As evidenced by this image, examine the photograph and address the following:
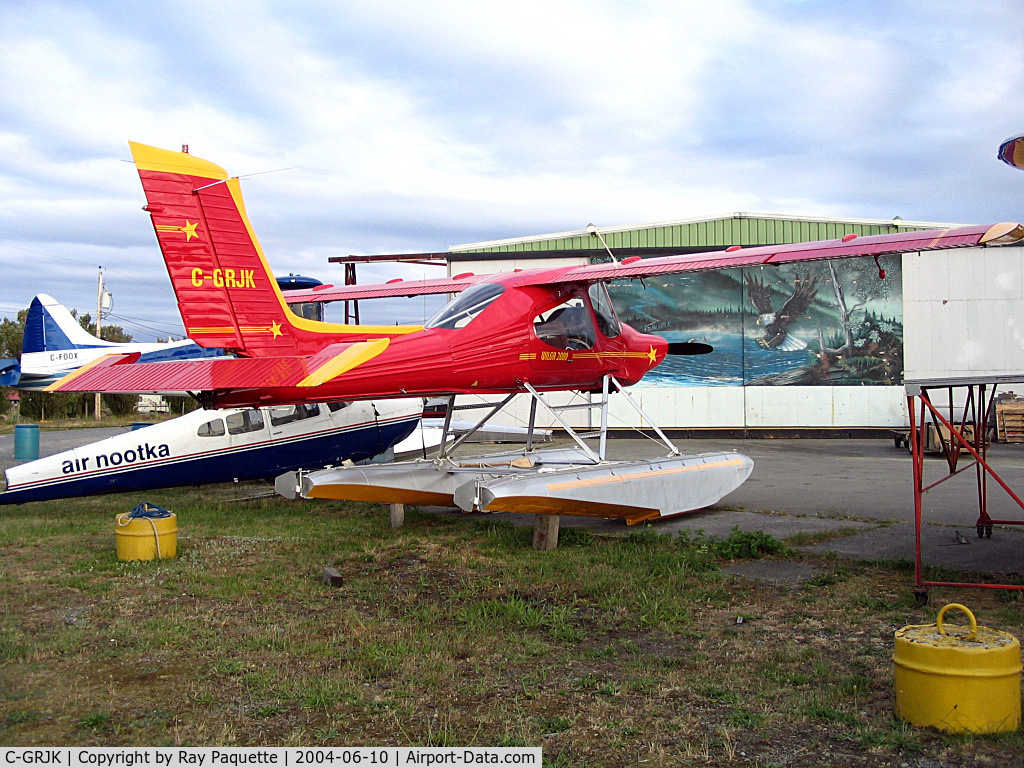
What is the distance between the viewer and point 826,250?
930 cm

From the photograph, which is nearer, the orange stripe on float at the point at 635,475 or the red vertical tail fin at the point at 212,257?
the orange stripe on float at the point at 635,475

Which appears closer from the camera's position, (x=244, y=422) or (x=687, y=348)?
(x=244, y=422)

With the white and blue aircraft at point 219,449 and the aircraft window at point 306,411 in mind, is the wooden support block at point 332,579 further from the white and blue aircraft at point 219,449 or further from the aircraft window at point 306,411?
the aircraft window at point 306,411

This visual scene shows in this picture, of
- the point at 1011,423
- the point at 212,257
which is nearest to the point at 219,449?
the point at 212,257

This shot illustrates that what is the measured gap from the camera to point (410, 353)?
913 centimetres

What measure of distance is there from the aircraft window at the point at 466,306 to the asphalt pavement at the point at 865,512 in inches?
133

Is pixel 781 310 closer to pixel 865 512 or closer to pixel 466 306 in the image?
pixel 865 512

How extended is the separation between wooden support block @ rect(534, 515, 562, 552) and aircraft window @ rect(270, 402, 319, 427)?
16.4 ft

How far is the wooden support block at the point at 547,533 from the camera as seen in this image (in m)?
9.32

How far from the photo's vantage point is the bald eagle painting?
27.2 metres

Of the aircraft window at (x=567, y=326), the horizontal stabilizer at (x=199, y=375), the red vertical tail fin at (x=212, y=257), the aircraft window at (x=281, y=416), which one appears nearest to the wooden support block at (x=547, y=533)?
the aircraft window at (x=567, y=326)

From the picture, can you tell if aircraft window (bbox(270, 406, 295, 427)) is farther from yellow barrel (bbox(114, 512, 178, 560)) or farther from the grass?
yellow barrel (bbox(114, 512, 178, 560))

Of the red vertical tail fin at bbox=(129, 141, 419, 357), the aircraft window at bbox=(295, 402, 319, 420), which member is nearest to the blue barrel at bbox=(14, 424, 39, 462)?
the aircraft window at bbox=(295, 402, 319, 420)

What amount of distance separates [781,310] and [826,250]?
18799 millimetres
